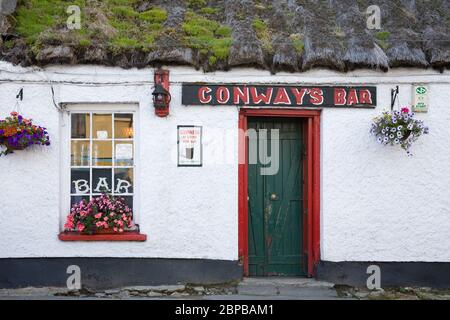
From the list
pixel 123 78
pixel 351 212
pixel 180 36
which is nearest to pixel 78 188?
pixel 123 78

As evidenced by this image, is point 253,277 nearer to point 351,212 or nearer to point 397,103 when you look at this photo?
point 351,212

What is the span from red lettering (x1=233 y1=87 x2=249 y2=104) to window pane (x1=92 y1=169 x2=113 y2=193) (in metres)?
2.06

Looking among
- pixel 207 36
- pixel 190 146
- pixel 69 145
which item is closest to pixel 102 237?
pixel 69 145

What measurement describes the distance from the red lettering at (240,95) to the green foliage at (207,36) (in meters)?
0.48

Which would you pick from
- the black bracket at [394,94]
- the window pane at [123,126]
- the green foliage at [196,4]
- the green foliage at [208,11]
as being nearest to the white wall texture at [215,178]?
the black bracket at [394,94]

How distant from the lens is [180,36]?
656cm

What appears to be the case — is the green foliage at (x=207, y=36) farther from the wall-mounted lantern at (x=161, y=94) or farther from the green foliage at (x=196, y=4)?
the wall-mounted lantern at (x=161, y=94)

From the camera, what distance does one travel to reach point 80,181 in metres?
6.62

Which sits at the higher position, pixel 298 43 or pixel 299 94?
pixel 298 43

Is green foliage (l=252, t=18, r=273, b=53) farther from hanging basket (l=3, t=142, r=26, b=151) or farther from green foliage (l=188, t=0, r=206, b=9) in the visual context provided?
hanging basket (l=3, t=142, r=26, b=151)

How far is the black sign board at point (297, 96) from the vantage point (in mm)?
6426

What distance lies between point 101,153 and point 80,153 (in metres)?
0.30

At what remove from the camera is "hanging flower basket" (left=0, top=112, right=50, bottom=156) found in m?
6.00

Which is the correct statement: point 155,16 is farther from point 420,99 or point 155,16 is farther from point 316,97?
point 420,99
